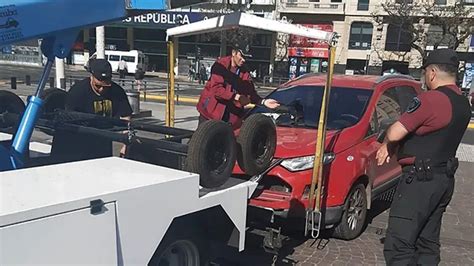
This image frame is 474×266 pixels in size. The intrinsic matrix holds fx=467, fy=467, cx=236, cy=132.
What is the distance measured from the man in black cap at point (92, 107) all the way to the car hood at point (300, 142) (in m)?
1.67

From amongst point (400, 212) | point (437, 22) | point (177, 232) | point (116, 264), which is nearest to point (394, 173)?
point (400, 212)

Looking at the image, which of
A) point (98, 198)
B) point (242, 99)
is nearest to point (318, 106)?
point (242, 99)

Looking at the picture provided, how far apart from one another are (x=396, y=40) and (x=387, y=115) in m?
43.9

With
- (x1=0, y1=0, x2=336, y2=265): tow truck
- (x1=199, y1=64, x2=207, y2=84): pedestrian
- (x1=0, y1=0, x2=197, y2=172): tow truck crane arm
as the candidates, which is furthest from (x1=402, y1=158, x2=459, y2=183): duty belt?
(x1=199, y1=64, x2=207, y2=84): pedestrian

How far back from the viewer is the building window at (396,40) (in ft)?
151

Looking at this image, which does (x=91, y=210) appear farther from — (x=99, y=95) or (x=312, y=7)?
(x=312, y=7)

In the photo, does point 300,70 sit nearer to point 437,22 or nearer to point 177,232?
point 437,22

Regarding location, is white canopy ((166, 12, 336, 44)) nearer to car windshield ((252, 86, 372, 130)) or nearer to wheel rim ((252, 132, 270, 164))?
wheel rim ((252, 132, 270, 164))

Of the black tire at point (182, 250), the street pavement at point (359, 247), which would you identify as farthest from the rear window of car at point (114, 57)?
the black tire at point (182, 250)

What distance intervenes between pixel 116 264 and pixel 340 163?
3.08 meters

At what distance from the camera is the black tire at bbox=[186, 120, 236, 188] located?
320 centimetres

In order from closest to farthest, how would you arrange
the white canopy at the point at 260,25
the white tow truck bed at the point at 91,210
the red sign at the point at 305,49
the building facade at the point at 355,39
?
the white tow truck bed at the point at 91,210 → the white canopy at the point at 260,25 → the building facade at the point at 355,39 → the red sign at the point at 305,49

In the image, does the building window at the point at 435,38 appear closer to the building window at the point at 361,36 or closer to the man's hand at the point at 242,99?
the building window at the point at 361,36

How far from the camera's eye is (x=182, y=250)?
136 inches
